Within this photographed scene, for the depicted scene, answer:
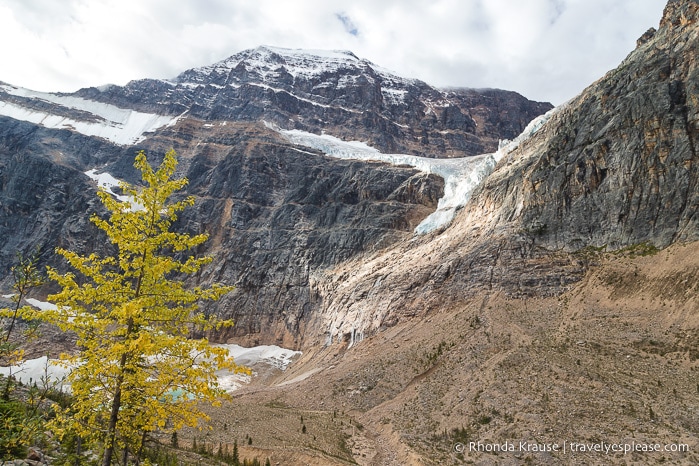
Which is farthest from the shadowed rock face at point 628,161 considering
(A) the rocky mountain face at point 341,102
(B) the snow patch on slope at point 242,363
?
(A) the rocky mountain face at point 341,102

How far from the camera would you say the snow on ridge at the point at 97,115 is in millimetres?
137875

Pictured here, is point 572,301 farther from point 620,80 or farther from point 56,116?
point 56,116

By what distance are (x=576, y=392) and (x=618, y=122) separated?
1236 inches

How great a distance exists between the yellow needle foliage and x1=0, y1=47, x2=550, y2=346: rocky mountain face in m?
59.3

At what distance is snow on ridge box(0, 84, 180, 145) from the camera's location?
452 feet

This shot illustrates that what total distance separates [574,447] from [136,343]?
21.2 metres

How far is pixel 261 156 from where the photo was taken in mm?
99188

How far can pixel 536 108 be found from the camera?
561ft

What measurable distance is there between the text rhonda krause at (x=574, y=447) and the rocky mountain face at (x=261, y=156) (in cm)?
4552

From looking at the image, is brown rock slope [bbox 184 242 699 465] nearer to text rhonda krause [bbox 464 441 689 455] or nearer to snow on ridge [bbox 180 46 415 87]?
text rhonda krause [bbox 464 441 689 455]

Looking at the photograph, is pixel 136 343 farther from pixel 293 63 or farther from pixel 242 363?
pixel 293 63

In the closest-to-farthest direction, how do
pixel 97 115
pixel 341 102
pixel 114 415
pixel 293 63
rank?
1. pixel 114 415
2. pixel 341 102
3. pixel 97 115
4. pixel 293 63

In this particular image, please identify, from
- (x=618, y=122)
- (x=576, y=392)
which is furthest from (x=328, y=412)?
(x=618, y=122)

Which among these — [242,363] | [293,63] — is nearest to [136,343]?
[242,363]
